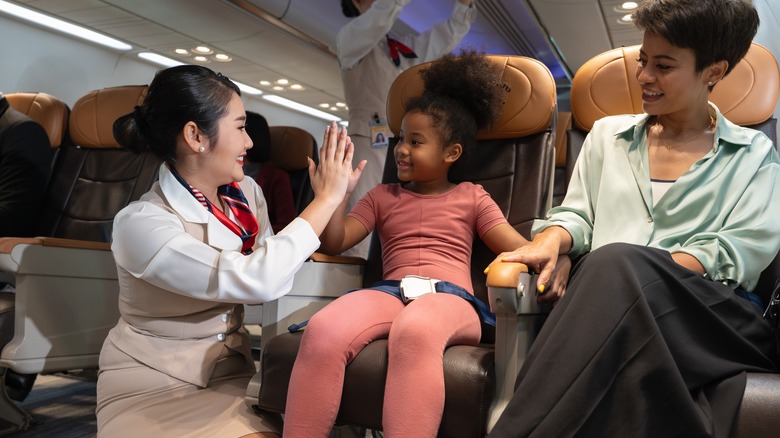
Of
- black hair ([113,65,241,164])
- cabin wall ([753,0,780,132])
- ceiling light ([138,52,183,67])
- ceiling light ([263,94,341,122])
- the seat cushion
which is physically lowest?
the seat cushion

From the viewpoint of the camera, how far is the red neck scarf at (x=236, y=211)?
1697 mm

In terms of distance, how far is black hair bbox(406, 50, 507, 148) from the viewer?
2.05 m

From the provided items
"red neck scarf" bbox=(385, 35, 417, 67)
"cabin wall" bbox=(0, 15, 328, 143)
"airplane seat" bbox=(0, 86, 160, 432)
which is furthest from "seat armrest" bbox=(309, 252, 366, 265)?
"cabin wall" bbox=(0, 15, 328, 143)

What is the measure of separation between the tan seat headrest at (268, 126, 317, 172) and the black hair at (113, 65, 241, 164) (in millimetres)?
2505

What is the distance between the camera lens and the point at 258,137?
4.08 m

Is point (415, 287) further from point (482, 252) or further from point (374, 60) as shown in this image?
point (374, 60)

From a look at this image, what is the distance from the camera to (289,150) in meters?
4.31

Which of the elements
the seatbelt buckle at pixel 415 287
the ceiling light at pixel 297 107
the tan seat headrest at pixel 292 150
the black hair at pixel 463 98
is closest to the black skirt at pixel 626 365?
the seatbelt buckle at pixel 415 287

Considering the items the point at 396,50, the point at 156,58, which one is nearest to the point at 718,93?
the point at 396,50

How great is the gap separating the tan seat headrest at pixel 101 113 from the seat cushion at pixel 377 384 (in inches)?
78.6

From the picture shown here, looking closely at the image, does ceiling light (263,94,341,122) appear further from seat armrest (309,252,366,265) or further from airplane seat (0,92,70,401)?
seat armrest (309,252,366,265)

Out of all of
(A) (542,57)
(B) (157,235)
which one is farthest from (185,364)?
(A) (542,57)

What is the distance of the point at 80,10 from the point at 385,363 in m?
5.05

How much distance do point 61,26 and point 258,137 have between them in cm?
302
